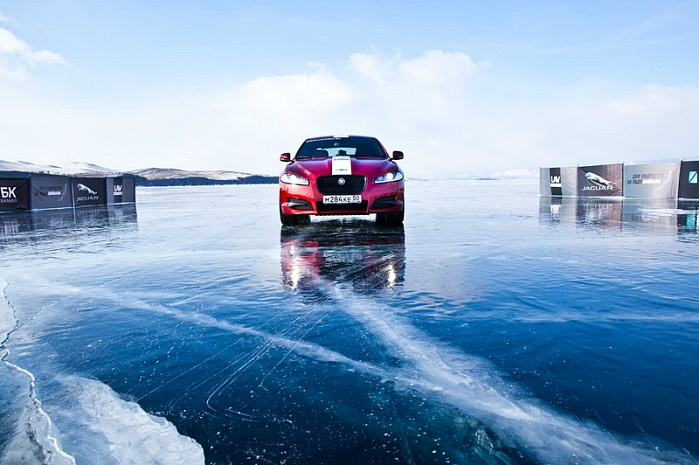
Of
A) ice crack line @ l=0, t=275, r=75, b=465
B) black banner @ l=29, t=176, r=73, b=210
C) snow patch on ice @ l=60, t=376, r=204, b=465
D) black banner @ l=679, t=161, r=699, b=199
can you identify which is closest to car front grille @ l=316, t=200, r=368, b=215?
ice crack line @ l=0, t=275, r=75, b=465

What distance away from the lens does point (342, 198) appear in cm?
666

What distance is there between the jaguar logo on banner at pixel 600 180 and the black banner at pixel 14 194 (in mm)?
18906

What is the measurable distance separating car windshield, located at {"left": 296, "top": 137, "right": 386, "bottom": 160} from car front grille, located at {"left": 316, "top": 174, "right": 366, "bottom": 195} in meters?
→ 1.25

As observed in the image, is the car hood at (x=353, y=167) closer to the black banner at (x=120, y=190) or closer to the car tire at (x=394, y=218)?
the car tire at (x=394, y=218)

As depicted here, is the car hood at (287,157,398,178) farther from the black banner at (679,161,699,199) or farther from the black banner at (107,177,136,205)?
the black banner at (107,177,136,205)

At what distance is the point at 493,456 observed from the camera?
4.27 feet

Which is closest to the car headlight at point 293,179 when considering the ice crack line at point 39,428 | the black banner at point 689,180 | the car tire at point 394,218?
the car tire at point 394,218

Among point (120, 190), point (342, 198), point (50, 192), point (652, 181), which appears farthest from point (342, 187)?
point (120, 190)

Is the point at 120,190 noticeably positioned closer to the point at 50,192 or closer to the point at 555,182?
the point at 50,192

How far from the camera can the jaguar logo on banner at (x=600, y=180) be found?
16469 millimetres

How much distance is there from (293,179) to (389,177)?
144cm

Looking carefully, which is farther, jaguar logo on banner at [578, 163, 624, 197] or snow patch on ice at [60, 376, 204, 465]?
jaguar logo on banner at [578, 163, 624, 197]

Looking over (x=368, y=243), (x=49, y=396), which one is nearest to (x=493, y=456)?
(x=49, y=396)

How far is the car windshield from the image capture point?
315 inches
